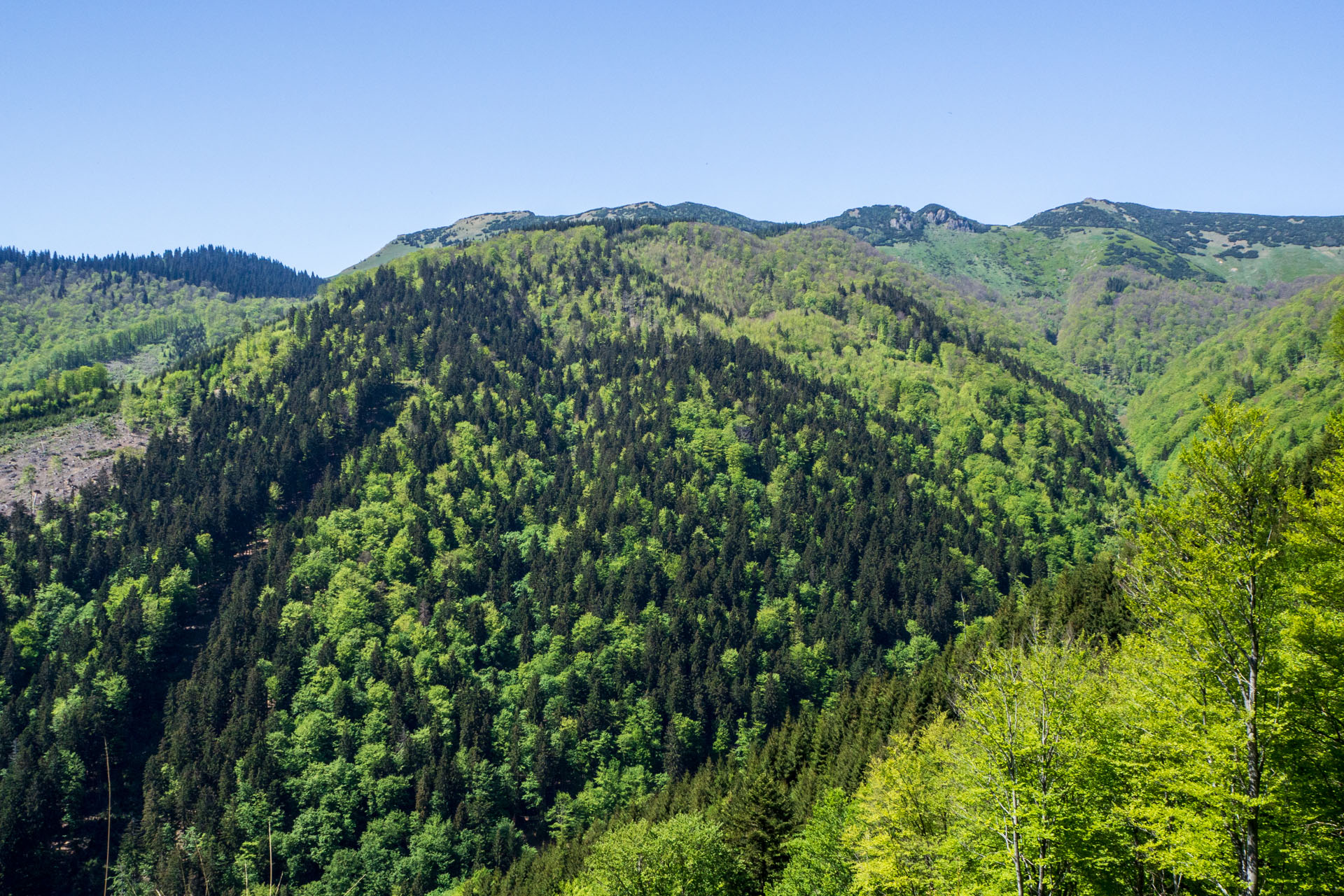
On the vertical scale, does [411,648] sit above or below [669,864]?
below

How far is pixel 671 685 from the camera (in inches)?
5753

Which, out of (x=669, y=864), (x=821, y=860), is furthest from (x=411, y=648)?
(x=821, y=860)

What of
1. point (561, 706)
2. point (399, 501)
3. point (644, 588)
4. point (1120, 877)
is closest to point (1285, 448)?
point (644, 588)

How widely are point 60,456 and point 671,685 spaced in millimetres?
151100

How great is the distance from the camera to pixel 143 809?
12194cm

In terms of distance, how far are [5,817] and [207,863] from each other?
28137mm

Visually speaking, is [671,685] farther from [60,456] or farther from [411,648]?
[60,456]

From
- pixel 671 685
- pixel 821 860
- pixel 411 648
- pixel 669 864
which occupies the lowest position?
pixel 671 685

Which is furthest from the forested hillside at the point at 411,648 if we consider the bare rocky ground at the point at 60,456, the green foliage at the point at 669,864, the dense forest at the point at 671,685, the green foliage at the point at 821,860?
the green foliage at the point at 821,860

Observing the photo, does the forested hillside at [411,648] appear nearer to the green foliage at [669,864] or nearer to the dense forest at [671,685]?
the dense forest at [671,685]

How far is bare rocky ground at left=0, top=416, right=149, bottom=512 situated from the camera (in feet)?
566

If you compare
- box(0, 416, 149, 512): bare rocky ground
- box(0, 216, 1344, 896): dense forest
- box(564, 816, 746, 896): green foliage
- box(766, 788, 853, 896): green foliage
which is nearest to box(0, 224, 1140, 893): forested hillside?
box(0, 216, 1344, 896): dense forest

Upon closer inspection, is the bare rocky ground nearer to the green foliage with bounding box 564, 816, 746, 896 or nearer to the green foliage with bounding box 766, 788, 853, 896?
the green foliage with bounding box 564, 816, 746, 896

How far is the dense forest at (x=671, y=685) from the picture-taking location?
2130 centimetres
